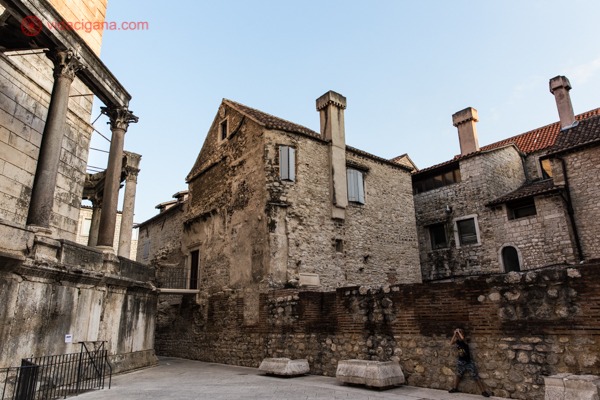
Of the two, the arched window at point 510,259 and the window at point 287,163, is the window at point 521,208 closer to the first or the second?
the arched window at point 510,259

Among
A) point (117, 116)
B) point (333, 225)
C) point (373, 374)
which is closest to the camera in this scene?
point (373, 374)

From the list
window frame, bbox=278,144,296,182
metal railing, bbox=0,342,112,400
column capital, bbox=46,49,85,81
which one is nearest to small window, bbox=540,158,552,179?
window frame, bbox=278,144,296,182

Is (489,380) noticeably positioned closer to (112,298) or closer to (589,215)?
(112,298)

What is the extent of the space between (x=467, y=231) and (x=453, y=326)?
39.4ft

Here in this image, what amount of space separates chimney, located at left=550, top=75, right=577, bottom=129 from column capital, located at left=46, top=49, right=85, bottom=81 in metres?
19.4

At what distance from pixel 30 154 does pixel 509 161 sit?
19.7 metres

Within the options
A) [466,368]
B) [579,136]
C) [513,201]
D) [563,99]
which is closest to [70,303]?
[466,368]

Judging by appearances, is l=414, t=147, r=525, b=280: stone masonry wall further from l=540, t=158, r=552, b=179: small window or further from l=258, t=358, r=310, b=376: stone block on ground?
l=258, t=358, r=310, b=376: stone block on ground

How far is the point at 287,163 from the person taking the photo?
547 inches

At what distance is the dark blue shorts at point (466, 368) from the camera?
669 centimetres

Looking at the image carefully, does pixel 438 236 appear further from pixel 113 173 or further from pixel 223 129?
pixel 113 173

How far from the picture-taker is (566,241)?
14.4m

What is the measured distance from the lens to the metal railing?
6.57 meters

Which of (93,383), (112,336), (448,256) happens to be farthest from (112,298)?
(448,256)
